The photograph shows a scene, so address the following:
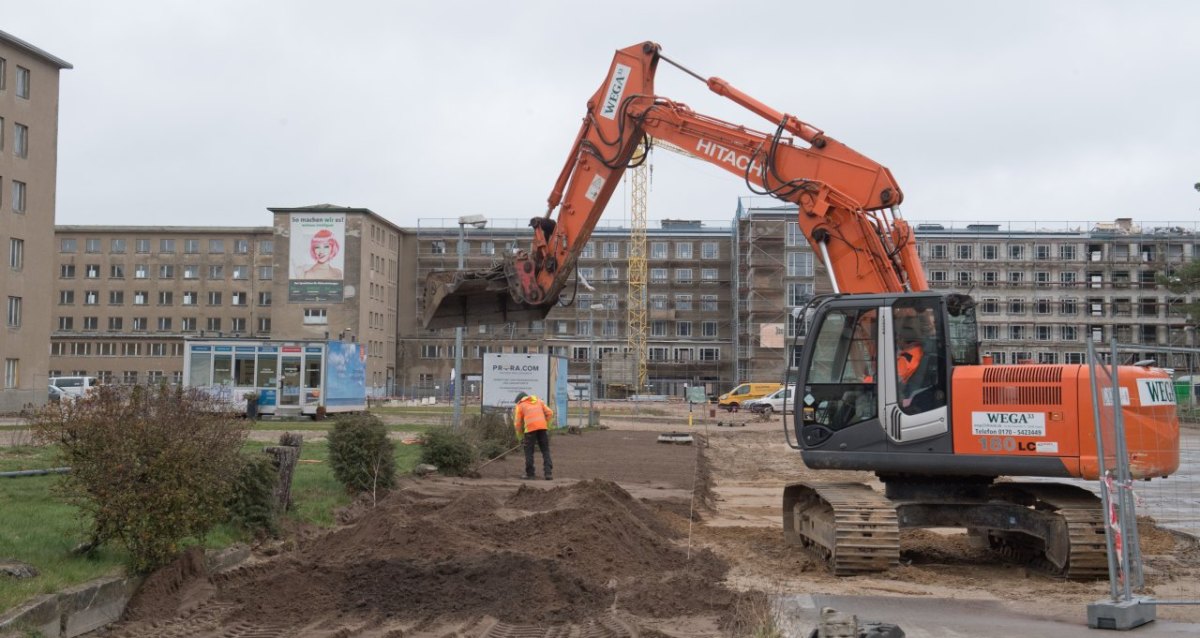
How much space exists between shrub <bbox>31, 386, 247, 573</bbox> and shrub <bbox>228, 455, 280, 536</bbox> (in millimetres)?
1985

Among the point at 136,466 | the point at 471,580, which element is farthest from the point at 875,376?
the point at 136,466

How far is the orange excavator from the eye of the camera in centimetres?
1110

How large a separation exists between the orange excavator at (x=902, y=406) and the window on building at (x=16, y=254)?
152 ft

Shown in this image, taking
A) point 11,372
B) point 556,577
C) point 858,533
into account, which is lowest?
point 556,577

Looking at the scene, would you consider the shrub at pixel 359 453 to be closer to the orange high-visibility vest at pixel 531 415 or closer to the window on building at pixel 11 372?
the orange high-visibility vest at pixel 531 415

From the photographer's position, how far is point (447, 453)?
2003 cm

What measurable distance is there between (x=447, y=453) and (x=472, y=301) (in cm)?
384

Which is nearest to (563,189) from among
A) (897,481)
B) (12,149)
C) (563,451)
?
(897,481)

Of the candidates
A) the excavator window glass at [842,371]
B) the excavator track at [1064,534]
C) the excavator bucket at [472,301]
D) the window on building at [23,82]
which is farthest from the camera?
the window on building at [23,82]

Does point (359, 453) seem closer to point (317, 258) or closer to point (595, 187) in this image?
point (595, 187)

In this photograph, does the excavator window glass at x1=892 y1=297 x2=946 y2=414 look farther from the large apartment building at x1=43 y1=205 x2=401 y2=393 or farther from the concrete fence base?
the large apartment building at x1=43 y1=205 x2=401 y2=393

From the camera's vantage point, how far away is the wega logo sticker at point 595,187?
16281 millimetres

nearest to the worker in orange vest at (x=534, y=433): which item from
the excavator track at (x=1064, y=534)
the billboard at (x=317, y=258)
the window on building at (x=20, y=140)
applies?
the excavator track at (x=1064, y=534)

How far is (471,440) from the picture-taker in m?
22.6
